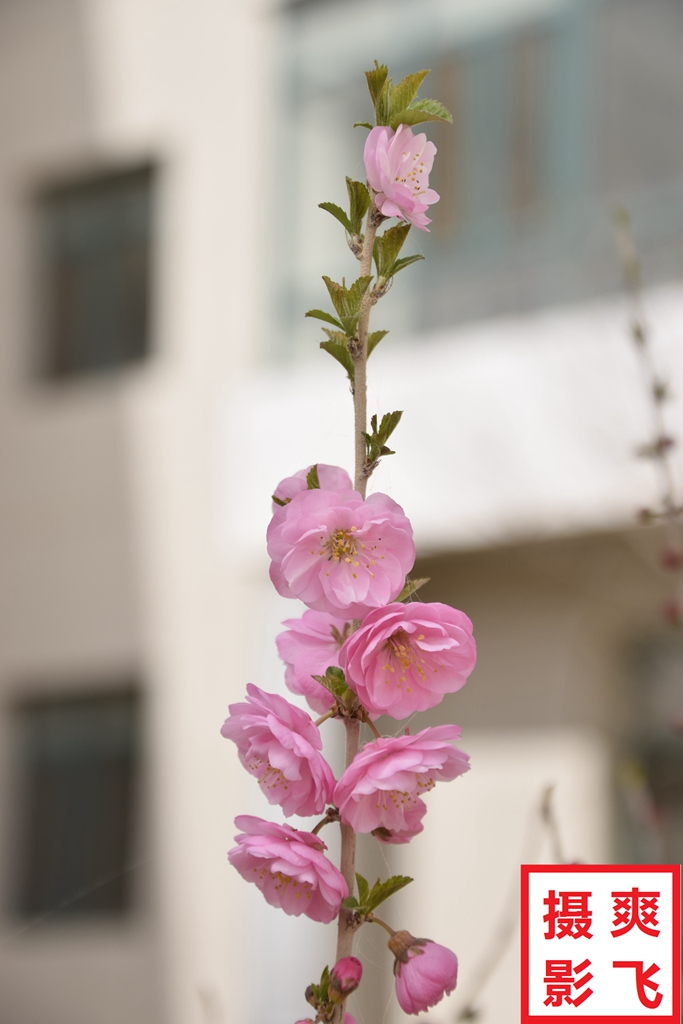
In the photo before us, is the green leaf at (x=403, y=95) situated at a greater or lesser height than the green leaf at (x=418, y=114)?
greater

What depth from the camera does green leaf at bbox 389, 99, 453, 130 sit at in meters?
0.31

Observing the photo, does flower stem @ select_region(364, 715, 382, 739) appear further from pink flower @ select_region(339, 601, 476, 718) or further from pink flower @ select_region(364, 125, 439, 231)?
pink flower @ select_region(364, 125, 439, 231)

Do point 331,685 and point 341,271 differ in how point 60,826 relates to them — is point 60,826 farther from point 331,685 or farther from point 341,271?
point 331,685

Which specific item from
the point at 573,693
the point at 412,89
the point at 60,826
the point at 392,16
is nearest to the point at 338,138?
the point at 392,16

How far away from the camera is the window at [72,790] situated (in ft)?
9.54

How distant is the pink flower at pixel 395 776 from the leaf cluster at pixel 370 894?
0.5 inches

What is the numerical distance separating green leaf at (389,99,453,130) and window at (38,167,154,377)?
10.1 feet

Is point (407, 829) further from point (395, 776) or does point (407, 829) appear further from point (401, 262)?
point (401, 262)

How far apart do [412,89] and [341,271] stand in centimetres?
242

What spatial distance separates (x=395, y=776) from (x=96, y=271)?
3350 mm

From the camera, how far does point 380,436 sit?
0.29 meters

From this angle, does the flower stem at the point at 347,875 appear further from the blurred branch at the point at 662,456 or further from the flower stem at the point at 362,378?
the blurred branch at the point at 662,456

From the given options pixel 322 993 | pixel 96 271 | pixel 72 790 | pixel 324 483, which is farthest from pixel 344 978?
pixel 96 271

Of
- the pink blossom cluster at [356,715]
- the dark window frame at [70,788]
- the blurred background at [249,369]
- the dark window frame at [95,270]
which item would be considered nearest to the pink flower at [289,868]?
the pink blossom cluster at [356,715]
